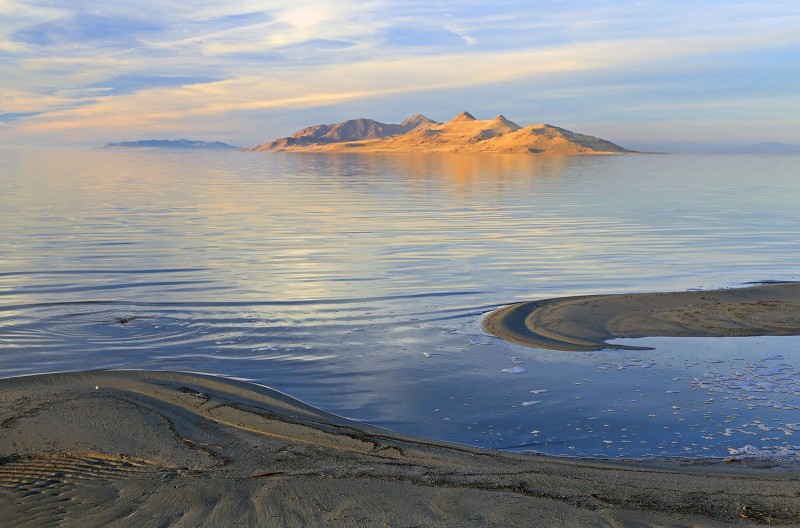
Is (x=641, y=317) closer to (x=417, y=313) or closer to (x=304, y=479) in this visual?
(x=417, y=313)

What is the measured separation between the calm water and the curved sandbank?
0.55 metres

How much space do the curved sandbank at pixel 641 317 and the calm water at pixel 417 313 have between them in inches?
21.6

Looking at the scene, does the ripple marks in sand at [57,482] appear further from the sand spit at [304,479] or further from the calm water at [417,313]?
the calm water at [417,313]

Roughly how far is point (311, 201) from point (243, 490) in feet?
117

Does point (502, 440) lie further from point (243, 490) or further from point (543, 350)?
point (543, 350)

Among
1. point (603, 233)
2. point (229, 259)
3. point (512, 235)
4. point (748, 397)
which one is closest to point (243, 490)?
point (748, 397)

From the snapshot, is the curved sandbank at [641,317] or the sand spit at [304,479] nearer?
the sand spit at [304,479]

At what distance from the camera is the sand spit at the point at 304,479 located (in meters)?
5.57

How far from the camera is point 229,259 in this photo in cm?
2023

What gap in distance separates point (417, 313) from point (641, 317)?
13.1 feet

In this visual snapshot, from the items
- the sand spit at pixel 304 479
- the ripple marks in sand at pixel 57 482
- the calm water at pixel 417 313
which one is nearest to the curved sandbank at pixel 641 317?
the calm water at pixel 417 313

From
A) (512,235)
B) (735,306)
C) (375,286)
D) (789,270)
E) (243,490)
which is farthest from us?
(512,235)

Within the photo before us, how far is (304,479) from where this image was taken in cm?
627

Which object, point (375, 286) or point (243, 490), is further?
point (375, 286)
